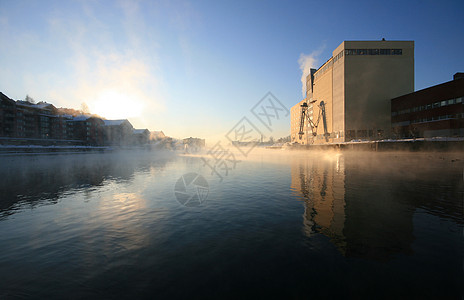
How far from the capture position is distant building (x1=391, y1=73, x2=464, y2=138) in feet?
159

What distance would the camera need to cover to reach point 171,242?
6.98m

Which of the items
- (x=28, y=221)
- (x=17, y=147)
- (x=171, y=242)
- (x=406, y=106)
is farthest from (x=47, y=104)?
(x=406, y=106)

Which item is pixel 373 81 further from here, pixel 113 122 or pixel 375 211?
pixel 113 122

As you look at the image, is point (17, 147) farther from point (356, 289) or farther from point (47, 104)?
point (356, 289)

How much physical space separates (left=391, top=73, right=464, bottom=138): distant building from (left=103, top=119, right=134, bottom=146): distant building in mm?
133949

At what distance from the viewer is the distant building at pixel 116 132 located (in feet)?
380

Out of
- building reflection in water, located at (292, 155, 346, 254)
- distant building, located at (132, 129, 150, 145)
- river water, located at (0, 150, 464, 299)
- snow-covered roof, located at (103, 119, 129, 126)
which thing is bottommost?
river water, located at (0, 150, 464, 299)

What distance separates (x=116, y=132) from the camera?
118m

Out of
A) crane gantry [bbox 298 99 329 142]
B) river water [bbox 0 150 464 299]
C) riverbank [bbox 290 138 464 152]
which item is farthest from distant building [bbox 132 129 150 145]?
river water [bbox 0 150 464 299]

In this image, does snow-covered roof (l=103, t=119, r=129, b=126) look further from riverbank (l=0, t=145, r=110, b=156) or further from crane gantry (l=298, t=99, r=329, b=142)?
crane gantry (l=298, t=99, r=329, b=142)

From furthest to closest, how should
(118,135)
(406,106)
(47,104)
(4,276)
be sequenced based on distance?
(118,135), (47,104), (406,106), (4,276)

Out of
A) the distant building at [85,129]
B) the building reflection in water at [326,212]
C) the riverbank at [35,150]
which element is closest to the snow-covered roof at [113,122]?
the distant building at [85,129]

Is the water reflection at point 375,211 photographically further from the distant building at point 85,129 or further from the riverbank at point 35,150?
the distant building at point 85,129

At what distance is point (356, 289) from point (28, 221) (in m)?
13.3
